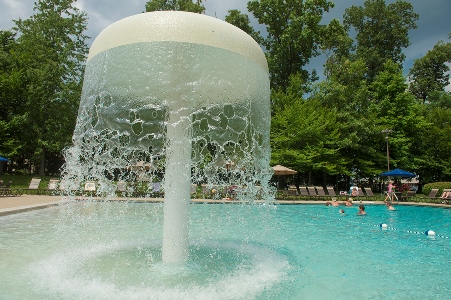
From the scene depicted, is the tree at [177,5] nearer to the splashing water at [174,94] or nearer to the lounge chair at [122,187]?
the lounge chair at [122,187]

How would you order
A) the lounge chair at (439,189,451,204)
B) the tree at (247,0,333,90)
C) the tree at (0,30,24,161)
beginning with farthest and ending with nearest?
1. the tree at (247,0,333,90)
2. the tree at (0,30,24,161)
3. the lounge chair at (439,189,451,204)

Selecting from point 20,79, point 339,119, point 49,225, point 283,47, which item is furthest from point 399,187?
point 20,79

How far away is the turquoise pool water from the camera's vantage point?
15.6 feet

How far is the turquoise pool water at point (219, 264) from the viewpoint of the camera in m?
4.77

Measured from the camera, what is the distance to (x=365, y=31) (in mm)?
49906

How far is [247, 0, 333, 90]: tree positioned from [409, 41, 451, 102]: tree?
68.1 ft

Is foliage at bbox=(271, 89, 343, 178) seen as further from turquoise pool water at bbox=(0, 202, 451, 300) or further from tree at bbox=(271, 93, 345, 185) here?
turquoise pool water at bbox=(0, 202, 451, 300)

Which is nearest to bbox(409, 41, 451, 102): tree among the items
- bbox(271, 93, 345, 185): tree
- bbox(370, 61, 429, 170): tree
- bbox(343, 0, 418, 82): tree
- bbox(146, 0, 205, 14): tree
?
bbox(343, 0, 418, 82): tree

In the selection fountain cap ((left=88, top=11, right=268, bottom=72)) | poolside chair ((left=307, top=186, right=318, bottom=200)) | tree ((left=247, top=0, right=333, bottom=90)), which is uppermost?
tree ((left=247, top=0, right=333, bottom=90))

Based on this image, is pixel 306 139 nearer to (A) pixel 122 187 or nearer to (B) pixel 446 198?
(B) pixel 446 198

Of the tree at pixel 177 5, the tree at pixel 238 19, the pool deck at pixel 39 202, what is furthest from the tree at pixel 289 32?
the pool deck at pixel 39 202


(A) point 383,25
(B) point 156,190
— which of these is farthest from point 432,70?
(B) point 156,190

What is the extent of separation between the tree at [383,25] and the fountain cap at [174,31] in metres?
47.9

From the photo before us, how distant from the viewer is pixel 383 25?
49.9 metres
